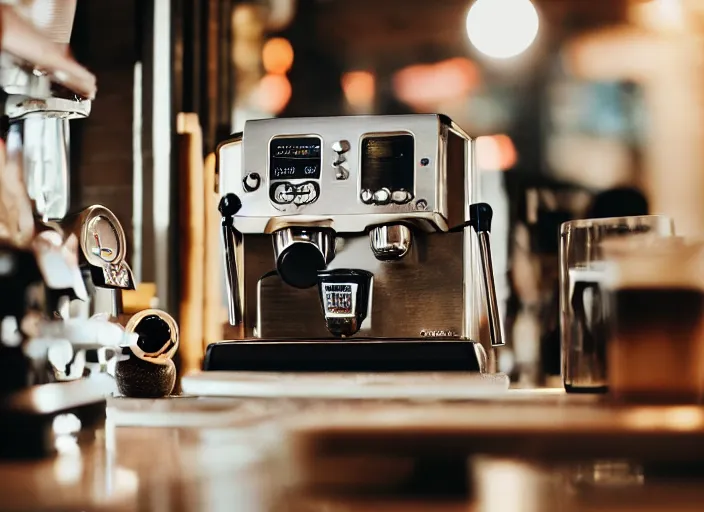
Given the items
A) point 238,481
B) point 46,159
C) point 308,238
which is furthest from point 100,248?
point 238,481

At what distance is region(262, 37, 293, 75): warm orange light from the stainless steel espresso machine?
0.48 meters

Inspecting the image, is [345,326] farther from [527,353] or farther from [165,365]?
[527,353]

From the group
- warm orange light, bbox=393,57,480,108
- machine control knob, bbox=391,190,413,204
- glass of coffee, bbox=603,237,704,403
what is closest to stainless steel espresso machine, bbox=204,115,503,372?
machine control knob, bbox=391,190,413,204

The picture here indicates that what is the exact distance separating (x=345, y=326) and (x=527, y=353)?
2.00 ft

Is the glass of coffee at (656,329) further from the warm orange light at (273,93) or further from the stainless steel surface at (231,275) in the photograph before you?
the warm orange light at (273,93)

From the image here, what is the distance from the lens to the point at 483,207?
60.4 inches

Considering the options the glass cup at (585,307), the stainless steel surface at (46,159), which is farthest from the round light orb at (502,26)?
the stainless steel surface at (46,159)

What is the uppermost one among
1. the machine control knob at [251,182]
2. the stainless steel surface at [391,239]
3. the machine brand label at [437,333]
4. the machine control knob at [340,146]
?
the machine control knob at [340,146]

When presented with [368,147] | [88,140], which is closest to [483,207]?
[368,147]

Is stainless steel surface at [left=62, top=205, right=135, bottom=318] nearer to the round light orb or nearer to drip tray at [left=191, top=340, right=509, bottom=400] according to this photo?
drip tray at [left=191, top=340, right=509, bottom=400]

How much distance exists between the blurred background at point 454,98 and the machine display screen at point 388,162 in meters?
0.49

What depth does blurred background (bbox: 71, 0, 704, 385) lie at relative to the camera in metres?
1.97

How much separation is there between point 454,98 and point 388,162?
55 centimetres

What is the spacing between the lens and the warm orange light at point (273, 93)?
2088 mm
